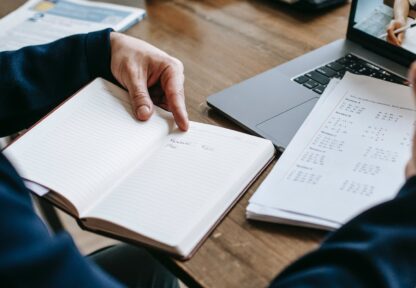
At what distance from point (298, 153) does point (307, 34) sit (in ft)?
1.33

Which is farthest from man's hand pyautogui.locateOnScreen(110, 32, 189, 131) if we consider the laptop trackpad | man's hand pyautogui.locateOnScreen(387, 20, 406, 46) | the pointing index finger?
man's hand pyautogui.locateOnScreen(387, 20, 406, 46)

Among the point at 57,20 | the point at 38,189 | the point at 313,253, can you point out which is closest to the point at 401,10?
the point at 313,253

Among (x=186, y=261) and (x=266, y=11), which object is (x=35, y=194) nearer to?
(x=186, y=261)

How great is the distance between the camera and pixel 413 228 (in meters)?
0.44

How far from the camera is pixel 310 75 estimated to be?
781 millimetres

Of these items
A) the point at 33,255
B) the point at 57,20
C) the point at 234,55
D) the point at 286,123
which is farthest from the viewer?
the point at 57,20

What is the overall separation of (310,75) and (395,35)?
6.1 inches

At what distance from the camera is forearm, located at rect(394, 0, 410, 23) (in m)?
0.74

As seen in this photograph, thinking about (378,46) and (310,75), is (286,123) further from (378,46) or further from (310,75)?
(378,46)

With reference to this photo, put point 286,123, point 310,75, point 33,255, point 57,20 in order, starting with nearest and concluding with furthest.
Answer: point 33,255 → point 286,123 → point 310,75 → point 57,20

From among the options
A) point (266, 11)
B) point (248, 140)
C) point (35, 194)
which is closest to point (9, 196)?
point (35, 194)

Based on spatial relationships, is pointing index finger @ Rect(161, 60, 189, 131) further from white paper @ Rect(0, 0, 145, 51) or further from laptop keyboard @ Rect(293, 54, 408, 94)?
white paper @ Rect(0, 0, 145, 51)

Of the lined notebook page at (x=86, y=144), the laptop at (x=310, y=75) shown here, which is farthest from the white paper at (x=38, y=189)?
the laptop at (x=310, y=75)

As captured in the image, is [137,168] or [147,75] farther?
[147,75]
